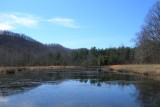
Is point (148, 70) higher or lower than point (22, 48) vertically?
lower

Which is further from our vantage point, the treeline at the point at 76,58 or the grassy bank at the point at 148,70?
the treeline at the point at 76,58

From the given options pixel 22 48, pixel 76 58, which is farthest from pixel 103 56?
pixel 22 48

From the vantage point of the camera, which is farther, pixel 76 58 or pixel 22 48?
pixel 22 48

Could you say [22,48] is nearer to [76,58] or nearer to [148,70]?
[76,58]

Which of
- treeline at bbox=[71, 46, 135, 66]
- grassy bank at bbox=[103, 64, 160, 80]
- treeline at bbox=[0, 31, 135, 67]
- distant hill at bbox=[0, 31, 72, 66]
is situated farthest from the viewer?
distant hill at bbox=[0, 31, 72, 66]

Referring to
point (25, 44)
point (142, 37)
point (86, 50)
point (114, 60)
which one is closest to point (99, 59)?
point (114, 60)

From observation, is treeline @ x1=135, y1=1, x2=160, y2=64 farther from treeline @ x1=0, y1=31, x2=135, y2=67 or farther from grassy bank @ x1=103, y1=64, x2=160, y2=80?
treeline @ x1=0, y1=31, x2=135, y2=67

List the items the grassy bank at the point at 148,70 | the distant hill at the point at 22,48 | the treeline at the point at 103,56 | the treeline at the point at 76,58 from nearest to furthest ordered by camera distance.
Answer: the grassy bank at the point at 148,70 → the treeline at the point at 76,58 → the treeline at the point at 103,56 → the distant hill at the point at 22,48

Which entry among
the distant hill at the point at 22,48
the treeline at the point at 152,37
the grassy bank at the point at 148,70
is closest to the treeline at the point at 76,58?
the distant hill at the point at 22,48

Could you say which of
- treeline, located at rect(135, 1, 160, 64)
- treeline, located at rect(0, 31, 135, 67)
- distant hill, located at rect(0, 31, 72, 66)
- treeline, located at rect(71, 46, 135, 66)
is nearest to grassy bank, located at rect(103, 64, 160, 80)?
treeline, located at rect(135, 1, 160, 64)

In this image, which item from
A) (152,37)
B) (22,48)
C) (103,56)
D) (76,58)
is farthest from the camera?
(22,48)

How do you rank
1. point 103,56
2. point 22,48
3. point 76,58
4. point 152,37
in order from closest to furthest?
point 152,37, point 103,56, point 76,58, point 22,48

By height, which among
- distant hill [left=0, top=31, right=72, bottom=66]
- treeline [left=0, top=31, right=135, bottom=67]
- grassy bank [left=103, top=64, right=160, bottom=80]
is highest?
distant hill [left=0, top=31, right=72, bottom=66]

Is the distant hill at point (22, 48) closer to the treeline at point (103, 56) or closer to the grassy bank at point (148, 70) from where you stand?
the treeline at point (103, 56)
